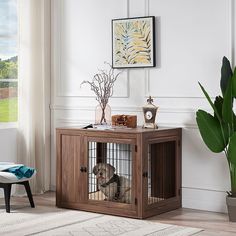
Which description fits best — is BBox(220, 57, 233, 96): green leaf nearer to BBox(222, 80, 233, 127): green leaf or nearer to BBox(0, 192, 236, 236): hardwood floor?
BBox(222, 80, 233, 127): green leaf

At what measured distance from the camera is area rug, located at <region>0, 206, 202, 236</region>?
4.55 meters

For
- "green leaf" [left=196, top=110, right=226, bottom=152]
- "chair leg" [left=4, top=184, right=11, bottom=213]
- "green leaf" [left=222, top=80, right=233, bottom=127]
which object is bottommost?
"chair leg" [left=4, top=184, right=11, bottom=213]

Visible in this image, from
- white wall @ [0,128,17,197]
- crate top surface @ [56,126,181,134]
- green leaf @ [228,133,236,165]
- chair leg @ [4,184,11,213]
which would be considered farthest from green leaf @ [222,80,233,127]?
white wall @ [0,128,17,197]

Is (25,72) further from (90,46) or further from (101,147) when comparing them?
(101,147)

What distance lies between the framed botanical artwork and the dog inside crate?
2.79 ft

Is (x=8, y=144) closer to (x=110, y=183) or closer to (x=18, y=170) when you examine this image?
(x=18, y=170)

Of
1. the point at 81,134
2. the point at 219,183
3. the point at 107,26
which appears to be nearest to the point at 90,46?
the point at 107,26

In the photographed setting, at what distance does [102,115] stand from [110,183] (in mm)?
716

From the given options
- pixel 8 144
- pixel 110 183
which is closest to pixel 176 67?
pixel 110 183

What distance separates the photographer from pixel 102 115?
223 inches

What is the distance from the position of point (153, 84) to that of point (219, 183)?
1102mm

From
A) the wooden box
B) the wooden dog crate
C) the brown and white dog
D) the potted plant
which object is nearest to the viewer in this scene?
the potted plant

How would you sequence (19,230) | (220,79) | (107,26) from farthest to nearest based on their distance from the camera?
(107,26), (220,79), (19,230)

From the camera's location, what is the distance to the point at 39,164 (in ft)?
20.6
